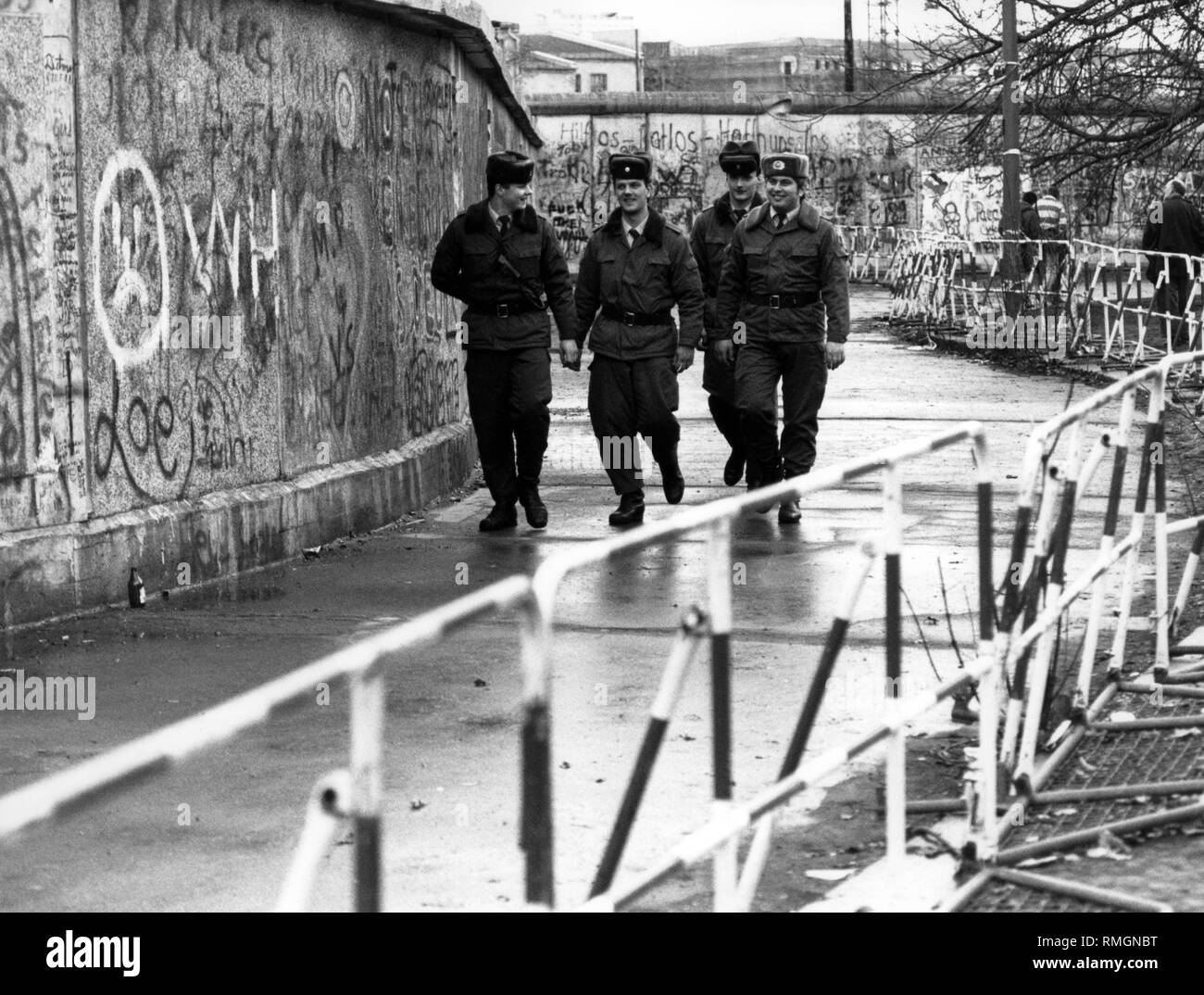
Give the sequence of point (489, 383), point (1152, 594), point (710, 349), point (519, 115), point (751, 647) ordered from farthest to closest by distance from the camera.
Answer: point (519, 115) < point (710, 349) < point (489, 383) < point (1152, 594) < point (751, 647)

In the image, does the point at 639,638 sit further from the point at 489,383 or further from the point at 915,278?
the point at 915,278

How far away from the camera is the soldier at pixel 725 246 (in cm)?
1176

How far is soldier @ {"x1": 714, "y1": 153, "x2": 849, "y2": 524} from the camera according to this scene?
10.5 m

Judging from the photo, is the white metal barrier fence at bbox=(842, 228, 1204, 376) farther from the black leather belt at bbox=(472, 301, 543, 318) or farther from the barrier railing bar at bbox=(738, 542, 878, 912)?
the barrier railing bar at bbox=(738, 542, 878, 912)

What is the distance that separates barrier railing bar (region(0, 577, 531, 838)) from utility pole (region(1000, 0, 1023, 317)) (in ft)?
64.9

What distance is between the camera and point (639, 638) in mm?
7555

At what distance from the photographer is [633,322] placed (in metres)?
10.7

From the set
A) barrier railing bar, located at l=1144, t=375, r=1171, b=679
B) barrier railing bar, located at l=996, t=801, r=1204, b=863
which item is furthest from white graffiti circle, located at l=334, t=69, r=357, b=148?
barrier railing bar, located at l=996, t=801, r=1204, b=863

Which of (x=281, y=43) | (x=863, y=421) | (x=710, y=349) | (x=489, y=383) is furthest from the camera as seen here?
(x=863, y=421)

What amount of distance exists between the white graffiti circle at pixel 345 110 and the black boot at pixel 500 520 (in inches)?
78.4

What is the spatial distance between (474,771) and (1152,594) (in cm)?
373

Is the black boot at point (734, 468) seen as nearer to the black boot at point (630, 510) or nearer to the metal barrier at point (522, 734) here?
the black boot at point (630, 510)

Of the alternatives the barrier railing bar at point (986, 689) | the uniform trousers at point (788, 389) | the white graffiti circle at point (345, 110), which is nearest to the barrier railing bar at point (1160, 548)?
the barrier railing bar at point (986, 689)
